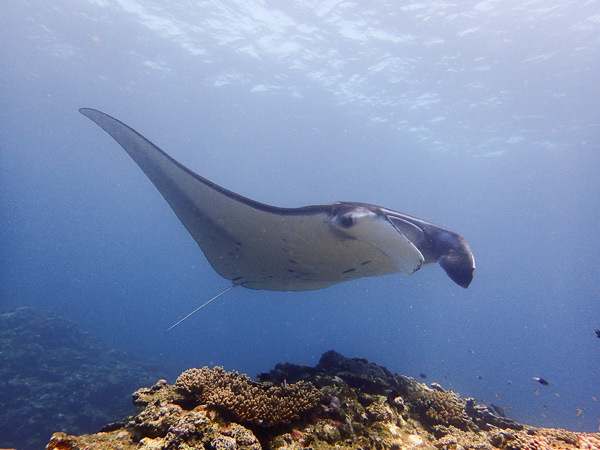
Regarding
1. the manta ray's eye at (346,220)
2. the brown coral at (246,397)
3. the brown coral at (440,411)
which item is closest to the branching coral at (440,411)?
the brown coral at (440,411)

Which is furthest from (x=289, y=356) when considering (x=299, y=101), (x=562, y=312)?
(x=562, y=312)

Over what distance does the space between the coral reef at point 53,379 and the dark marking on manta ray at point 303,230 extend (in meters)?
10.7

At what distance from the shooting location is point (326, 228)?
3.04 meters

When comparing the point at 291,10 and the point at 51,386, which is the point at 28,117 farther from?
the point at 51,386

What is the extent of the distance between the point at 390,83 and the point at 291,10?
34.7 ft

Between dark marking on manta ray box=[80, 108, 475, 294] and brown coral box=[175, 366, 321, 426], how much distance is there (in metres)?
1.44

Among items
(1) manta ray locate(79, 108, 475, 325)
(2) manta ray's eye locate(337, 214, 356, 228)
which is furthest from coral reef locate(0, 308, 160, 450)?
→ (2) manta ray's eye locate(337, 214, 356, 228)

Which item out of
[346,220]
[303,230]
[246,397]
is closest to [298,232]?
[303,230]

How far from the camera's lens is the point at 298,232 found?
10.5 ft

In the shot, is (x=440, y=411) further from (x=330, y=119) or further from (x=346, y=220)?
(x=330, y=119)

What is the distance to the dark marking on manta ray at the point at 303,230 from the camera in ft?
9.02

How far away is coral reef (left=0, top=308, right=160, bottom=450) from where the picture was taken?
9662mm

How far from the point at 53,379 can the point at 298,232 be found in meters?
14.9

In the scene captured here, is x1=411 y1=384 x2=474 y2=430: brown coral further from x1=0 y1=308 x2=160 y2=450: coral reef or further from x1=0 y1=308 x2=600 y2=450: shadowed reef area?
x1=0 y1=308 x2=160 y2=450: coral reef
